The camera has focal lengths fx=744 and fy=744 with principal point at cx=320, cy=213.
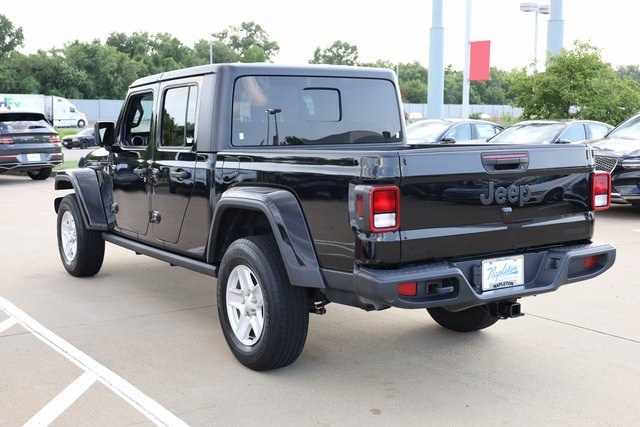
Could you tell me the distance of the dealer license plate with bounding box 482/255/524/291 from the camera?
4.23m

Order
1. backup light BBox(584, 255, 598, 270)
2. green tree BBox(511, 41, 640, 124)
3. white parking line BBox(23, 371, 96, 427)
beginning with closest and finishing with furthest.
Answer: white parking line BBox(23, 371, 96, 427) → backup light BBox(584, 255, 598, 270) → green tree BBox(511, 41, 640, 124)

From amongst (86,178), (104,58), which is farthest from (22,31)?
(86,178)

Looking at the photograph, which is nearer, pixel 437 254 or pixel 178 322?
pixel 437 254

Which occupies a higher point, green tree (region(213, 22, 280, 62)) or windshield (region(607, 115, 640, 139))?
green tree (region(213, 22, 280, 62))

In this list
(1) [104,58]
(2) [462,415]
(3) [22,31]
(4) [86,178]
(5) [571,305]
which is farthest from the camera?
(3) [22,31]

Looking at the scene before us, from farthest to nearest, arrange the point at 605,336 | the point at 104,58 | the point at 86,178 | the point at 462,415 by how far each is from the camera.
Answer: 1. the point at 104,58
2. the point at 86,178
3. the point at 605,336
4. the point at 462,415

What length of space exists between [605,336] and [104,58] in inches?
3067

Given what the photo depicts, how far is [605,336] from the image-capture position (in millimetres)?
5508

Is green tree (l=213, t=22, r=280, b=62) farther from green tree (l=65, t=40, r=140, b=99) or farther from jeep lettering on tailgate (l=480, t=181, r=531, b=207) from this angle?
jeep lettering on tailgate (l=480, t=181, r=531, b=207)

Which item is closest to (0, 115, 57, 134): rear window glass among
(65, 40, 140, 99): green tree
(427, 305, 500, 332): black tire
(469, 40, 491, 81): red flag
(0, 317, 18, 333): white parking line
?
(0, 317, 18, 333): white parking line

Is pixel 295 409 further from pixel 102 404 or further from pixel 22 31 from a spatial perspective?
pixel 22 31

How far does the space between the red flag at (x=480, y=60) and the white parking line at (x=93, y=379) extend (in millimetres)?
23493

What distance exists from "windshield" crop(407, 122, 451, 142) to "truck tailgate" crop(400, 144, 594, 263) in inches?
461

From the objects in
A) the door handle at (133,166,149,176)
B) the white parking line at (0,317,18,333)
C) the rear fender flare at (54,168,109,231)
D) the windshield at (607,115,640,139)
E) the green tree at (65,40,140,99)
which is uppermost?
the green tree at (65,40,140,99)
